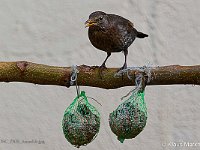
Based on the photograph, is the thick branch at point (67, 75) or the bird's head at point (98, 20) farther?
the bird's head at point (98, 20)

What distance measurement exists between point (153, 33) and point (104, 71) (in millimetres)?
852

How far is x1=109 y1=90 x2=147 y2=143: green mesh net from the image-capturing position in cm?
160

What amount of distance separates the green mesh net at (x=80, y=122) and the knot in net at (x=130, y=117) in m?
0.06

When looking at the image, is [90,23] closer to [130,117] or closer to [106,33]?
[106,33]

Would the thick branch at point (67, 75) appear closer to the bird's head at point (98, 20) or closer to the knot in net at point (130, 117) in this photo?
the knot in net at point (130, 117)

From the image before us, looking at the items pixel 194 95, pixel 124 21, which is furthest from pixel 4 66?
pixel 194 95

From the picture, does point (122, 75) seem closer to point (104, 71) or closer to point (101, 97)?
point (104, 71)

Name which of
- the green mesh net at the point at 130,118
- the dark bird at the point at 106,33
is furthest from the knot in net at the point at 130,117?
the dark bird at the point at 106,33

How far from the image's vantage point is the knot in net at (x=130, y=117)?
62.9 inches

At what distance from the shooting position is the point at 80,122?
1636 mm

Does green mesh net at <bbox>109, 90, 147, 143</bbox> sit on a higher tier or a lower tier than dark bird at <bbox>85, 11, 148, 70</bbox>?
lower

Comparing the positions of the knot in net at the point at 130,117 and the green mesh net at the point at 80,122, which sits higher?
the knot in net at the point at 130,117

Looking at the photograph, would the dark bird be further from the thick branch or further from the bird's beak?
the thick branch

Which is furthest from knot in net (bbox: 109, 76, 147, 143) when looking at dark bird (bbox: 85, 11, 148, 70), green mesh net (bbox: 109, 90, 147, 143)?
dark bird (bbox: 85, 11, 148, 70)
